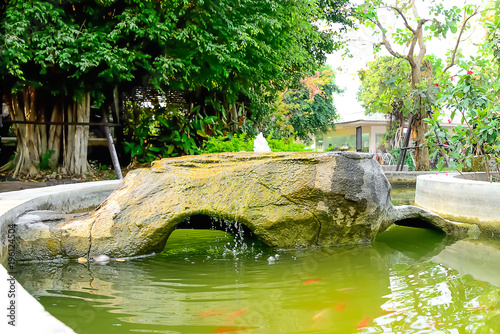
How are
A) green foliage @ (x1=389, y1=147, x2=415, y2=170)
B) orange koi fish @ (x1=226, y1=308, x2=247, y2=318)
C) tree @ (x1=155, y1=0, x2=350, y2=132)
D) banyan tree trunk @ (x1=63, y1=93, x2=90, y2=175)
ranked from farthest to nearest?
1. green foliage @ (x1=389, y1=147, x2=415, y2=170)
2. banyan tree trunk @ (x1=63, y1=93, x2=90, y2=175)
3. tree @ (x1=155, y1=0, x2=350, y2=132)
4. orange koi fish @ (x1=226, y1=308, x2=247, y2=318)

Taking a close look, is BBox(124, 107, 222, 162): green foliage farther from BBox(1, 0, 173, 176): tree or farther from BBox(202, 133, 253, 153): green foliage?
BBox(1, 0, 173, 176): tree

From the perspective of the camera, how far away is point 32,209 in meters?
4.64

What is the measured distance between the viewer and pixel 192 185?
14.4ft

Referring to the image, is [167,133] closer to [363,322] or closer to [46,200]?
[46,200]

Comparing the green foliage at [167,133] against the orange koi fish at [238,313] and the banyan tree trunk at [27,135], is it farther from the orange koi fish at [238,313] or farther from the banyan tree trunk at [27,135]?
the orange koi fish at [238,313]

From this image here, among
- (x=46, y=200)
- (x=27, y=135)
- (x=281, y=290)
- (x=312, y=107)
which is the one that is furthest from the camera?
(x=312, y=107)

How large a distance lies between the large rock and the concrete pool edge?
375mm

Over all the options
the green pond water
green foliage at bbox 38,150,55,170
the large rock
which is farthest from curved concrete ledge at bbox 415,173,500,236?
green foliage at bbox 38,150,55,170

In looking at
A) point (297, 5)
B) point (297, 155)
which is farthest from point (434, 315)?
point (297, 5)

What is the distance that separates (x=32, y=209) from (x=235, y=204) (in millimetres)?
2297

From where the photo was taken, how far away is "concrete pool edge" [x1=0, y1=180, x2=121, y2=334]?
4.99 ft

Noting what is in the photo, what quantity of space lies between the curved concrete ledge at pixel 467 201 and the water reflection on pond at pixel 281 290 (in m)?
0.42

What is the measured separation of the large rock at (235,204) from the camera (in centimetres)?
421

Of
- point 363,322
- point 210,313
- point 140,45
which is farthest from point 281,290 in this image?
point 140,45
